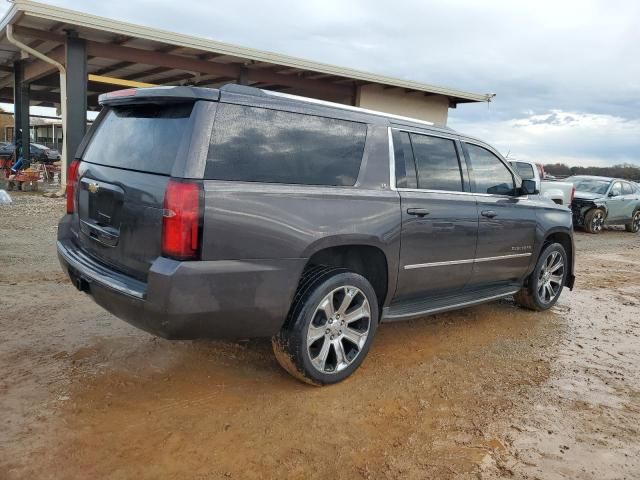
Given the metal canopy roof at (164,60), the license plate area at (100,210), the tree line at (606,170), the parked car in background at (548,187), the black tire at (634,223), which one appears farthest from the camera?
the tree line at (606,170)

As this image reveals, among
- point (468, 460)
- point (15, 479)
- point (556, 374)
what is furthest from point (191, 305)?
point (556, 374)

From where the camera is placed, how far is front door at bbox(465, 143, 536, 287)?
4776mm

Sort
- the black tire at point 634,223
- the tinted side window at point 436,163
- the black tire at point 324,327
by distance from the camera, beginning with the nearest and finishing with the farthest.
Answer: the black tire at point 324,327, the tinted side window at point 436,163, the black tire at point 634,223

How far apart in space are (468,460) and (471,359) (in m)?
1.55

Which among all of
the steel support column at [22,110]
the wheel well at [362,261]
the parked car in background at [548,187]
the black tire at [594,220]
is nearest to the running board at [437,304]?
the wheel well at [362,261]

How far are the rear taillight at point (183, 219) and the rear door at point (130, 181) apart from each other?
Answer: 8cm

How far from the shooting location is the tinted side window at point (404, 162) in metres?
4.04

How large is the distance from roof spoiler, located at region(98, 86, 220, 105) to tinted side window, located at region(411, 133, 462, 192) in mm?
1794

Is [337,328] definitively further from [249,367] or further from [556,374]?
[556,374]

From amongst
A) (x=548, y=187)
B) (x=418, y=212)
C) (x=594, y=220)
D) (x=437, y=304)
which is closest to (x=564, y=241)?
(x=437, y=304)

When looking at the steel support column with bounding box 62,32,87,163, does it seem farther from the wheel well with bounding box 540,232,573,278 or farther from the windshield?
the windshield

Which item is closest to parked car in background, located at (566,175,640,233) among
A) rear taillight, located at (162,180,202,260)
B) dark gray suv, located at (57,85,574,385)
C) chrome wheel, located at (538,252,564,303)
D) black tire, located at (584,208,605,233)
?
black tire, located at (584,208,605,233)

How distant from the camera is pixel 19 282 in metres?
5.78

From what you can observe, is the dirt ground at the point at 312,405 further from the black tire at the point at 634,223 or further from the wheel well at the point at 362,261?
the black tire at the point at 634,223
